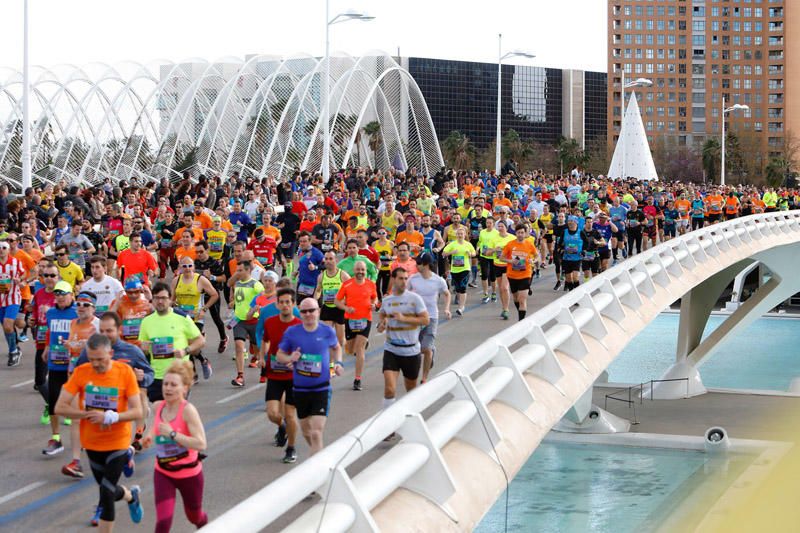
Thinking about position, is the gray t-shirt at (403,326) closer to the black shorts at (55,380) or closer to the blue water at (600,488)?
the black shorts at (55,380)

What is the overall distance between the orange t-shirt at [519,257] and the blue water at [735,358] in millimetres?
25495

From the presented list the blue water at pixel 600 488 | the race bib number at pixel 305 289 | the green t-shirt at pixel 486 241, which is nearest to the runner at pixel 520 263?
the green t-shirt at pixel 486 241

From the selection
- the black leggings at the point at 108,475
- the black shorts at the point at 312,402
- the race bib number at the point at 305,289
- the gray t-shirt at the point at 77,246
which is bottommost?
the black leggings at the point at 108,475

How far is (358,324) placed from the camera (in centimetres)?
1344

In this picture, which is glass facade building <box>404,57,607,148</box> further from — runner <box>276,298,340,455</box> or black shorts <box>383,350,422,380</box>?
runner <box>276,298,340,455</box>

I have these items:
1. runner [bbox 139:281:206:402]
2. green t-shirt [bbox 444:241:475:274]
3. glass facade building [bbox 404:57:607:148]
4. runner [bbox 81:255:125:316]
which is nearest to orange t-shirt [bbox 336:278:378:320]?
runner [bbox 81:255:125:316]

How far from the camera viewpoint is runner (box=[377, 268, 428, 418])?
11.5 metres

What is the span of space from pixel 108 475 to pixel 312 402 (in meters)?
2.09

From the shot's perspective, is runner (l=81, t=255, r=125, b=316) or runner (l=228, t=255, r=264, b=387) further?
runner (l=228, t=255, r=264, b=387)

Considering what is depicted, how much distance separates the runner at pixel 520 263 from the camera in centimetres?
1889

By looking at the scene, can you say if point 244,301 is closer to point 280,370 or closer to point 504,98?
point 280,370

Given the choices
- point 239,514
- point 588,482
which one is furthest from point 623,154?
point 239,514

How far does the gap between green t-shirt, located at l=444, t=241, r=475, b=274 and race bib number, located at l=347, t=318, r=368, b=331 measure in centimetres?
594

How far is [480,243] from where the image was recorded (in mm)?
21031
